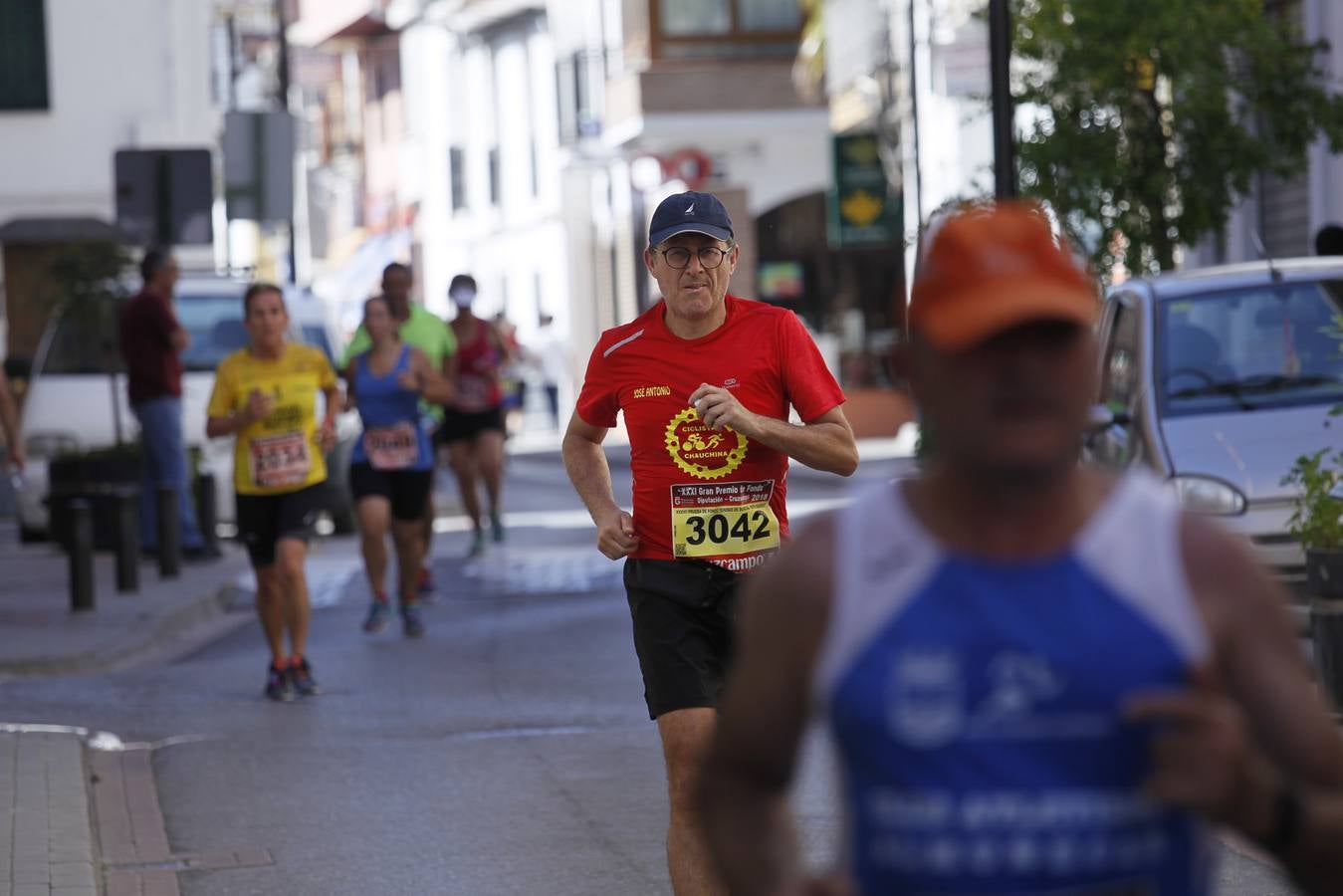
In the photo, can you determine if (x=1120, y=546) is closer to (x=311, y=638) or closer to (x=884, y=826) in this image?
(x=884, y=826)

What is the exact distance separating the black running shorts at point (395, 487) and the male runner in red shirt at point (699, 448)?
7.73 meters

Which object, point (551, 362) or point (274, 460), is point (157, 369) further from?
point (551, 362)

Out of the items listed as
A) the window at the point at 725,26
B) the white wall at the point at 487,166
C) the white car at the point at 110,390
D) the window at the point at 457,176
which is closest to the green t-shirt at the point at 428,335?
the white car at the point at 110,390

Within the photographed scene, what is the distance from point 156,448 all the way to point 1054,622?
52.5 feet

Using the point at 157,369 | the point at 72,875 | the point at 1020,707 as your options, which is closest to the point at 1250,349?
the point at 72,875

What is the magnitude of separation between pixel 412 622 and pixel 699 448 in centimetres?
803

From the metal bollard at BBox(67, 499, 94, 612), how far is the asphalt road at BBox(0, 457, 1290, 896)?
0.95 metres

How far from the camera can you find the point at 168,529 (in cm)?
1684

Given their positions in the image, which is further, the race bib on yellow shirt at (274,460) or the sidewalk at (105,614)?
the sidewalk at (105,614)

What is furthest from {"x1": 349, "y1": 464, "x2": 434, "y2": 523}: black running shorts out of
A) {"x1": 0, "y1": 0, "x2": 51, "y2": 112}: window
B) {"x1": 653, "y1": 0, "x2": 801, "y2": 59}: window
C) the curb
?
{"x1": 653, "y1": 0, "x2": 801, "y2": 59}: window

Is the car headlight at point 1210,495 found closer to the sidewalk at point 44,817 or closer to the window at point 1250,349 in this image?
the window at point 1250,349

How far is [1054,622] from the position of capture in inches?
99.6

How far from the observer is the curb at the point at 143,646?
12922mm

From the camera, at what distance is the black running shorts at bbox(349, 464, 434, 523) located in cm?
1388
